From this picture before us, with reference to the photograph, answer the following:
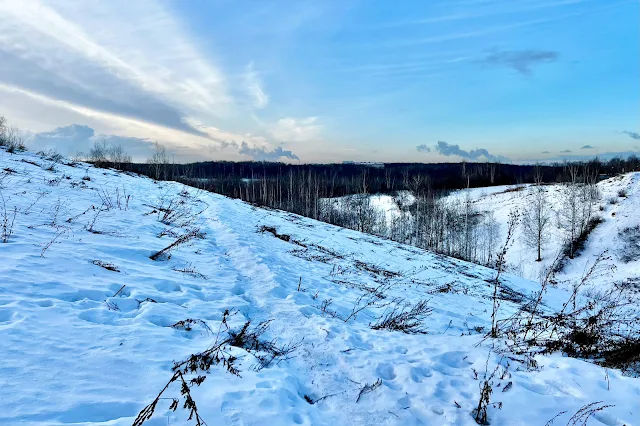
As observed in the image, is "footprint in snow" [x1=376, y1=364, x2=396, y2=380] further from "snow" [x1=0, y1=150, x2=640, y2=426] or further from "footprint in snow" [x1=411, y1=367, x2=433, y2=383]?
"footprint in snow" [x1=411, y1=367, x2=433, y2=383]

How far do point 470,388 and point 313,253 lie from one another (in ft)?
28.3

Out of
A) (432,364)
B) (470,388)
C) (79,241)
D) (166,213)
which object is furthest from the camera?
(166,213)

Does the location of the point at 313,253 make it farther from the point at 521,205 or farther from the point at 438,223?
the point at 521,205

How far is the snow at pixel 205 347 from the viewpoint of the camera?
245 cm

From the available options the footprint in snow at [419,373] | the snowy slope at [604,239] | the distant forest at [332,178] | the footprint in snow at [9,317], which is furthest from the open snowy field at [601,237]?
the footprint in snow at [9,317]

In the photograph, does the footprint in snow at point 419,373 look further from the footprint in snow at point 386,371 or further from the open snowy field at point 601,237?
the open snowy field at point 601,237

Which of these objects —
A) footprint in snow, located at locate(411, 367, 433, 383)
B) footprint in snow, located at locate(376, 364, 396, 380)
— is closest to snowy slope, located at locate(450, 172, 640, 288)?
footprint in snow, located at locate(411, 367, 433, 383)

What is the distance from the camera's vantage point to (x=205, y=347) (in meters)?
3.48

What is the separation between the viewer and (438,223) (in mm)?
46281

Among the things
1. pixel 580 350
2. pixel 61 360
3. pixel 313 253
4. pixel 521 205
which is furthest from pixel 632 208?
pixel 61 360

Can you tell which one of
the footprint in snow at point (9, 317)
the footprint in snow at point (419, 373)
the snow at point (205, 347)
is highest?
the footprint in snow at point (9, 317)

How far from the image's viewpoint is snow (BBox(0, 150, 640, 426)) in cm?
245

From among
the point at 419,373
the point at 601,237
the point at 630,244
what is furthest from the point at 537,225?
the point at 419,373

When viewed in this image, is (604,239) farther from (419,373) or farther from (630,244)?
(419,373)
